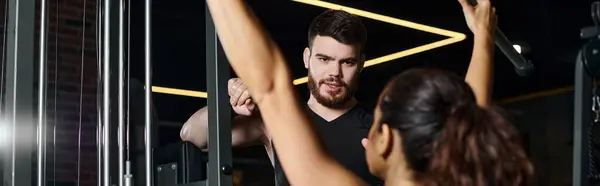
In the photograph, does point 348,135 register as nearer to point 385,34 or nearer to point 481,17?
point 481,17

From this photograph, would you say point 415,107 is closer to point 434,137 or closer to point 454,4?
point 434,137

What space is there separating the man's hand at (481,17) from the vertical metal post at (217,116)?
593 mm

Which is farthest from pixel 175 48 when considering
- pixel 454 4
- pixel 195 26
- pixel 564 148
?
pixel 564 148

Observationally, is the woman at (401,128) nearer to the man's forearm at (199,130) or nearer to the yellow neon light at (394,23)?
the man's forearm at (199,130)

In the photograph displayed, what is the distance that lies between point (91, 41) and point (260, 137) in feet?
7.54

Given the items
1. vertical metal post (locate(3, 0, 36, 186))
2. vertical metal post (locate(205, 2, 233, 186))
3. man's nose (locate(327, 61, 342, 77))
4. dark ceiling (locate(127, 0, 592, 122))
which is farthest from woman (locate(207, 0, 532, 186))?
dark ceiling (locate(127, 0, 592, 122))

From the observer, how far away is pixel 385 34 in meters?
6.00

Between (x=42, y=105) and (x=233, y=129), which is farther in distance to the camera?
(x=42, y=105)

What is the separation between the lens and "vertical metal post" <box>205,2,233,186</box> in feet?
5.67

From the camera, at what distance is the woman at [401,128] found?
4.69ft

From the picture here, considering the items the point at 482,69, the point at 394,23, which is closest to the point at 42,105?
the point at 482,69

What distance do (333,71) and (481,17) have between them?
433 mm

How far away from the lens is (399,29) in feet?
19.3

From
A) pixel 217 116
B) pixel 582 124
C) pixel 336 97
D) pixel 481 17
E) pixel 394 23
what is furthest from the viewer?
pixel 394 23
